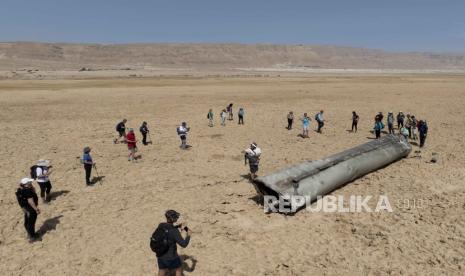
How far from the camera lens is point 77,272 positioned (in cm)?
805

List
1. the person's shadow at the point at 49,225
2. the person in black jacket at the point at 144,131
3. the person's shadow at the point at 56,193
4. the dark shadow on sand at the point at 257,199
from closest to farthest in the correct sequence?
the person's shadow at the point at 49,225 < the dark shadow on sand at the point at 257,199 < the person's shadow at the point at 56,193 < the person in black jacket at the point at 144,131

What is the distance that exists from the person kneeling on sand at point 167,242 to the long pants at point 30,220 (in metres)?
4.44

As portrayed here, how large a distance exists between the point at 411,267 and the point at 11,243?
9988 millimetres

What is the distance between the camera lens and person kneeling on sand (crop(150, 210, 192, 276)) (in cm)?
629

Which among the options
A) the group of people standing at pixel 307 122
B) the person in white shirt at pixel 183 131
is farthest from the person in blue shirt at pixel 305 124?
the person in white shirt at pixel 183 131

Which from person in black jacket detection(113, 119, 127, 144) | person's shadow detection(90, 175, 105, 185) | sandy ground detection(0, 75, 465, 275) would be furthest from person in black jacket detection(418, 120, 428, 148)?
person in black jacket detection(113, 119, 127, 144)

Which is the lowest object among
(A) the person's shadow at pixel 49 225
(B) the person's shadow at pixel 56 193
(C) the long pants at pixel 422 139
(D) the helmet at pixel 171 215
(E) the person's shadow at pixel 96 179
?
(A) the person's shadow at pixel 49 225

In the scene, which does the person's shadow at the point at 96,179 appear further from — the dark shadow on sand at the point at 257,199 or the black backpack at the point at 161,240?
the black backpack at the point at 161,240

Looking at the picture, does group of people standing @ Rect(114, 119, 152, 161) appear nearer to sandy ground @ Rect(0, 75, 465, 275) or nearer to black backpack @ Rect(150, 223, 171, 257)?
sandy ground @ Rect(0, 75, 465, 275)

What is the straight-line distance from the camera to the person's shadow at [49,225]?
972cm

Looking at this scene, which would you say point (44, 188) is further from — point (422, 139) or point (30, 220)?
point (422, 139)

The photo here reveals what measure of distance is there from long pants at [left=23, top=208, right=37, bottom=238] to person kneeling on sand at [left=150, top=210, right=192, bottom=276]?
4.44 m

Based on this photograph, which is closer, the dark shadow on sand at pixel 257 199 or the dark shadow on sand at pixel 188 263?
the dark shadow on sand at pixel 188 263

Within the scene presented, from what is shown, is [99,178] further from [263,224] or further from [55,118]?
[55,118]
